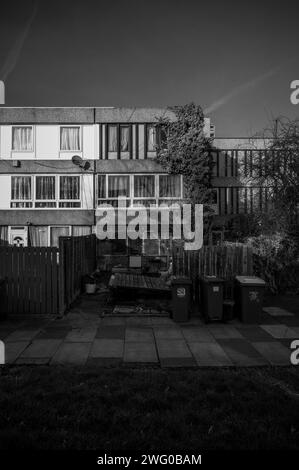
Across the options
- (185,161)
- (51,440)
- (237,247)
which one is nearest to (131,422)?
(51,440)

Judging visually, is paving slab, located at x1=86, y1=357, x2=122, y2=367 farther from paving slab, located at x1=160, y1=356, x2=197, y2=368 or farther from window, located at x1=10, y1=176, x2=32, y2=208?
window, located at x1=10, y1=176, x2=32, y2=208

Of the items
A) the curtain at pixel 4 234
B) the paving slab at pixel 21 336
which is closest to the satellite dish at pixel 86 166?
the curtain at pixel 4 234

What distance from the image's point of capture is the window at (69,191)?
78.6 ft

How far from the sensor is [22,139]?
79.6 feet

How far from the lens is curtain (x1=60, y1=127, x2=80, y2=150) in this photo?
24.2 m

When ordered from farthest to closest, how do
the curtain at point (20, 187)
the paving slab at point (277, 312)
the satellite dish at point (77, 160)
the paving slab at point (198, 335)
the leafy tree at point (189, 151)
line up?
1. the curtain at point (20, 187)
2. the satellite dish at point (77, 160)
3. the leafy tree at point (189, 151)
4. the paving slab at point (277, 312)
5. the paving slab at point (198, 335)

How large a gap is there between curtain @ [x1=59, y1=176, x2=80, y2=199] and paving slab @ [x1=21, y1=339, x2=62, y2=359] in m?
17.3

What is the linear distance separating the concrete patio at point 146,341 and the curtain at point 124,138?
1610 centimetres

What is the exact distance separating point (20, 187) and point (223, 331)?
19455 mm

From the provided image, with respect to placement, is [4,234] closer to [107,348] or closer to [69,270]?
[69,270]

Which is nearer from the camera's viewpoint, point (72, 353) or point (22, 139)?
point (72, 353)

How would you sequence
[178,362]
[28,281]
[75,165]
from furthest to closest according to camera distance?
[75,165] < [28,281] < [178,362]

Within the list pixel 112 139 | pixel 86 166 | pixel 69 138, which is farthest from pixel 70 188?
pixel 112 139
